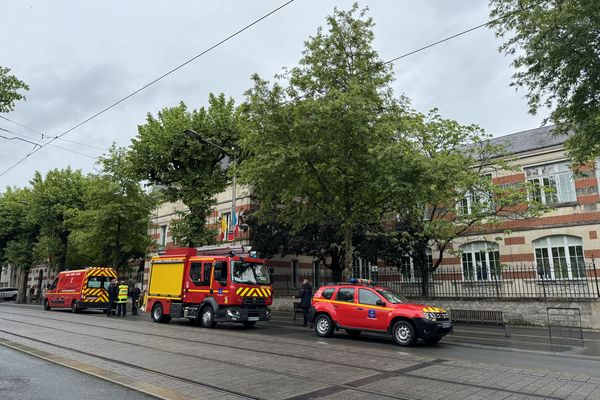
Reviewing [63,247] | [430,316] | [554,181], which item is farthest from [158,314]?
[63,247]

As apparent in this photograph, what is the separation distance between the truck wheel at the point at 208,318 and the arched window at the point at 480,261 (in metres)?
13.7

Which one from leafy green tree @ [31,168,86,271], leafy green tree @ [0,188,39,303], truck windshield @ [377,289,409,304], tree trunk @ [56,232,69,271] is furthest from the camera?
leafy green tree @ [0,188,39,303]

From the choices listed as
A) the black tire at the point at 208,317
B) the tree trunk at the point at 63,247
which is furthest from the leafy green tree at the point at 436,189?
the tree trunk at the point at 63,247

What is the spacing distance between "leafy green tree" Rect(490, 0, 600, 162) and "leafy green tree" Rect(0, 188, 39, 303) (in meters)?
43.2

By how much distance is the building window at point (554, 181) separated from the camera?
23.1 meters

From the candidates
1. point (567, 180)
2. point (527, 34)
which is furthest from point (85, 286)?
point (567, 180)

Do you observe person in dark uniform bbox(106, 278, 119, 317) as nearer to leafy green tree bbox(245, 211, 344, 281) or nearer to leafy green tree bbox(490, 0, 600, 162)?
leafy green tree bbox(245, 211, 344, 281)

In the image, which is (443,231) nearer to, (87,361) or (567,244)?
(567,244)

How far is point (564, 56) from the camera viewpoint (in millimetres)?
10109

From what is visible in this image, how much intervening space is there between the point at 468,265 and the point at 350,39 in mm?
16009

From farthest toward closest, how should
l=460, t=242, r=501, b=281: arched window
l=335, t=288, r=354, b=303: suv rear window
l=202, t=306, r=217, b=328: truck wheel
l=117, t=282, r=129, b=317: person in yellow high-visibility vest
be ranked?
l=460, t=242, r=501, b=281: arched window < l=117, t=282, r=129, b=317: person in yellow high-visibility vest < l=202, t=306, r=217, b=328: truck wheel < l=335, t=288, r=354, b=303: suv rear window

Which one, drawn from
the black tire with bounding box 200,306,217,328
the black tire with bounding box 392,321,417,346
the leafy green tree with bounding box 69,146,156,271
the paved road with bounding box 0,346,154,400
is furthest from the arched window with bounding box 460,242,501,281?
the leafy green tree with bounding box 69,146,156,271

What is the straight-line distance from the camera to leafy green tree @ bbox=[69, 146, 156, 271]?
28.7m

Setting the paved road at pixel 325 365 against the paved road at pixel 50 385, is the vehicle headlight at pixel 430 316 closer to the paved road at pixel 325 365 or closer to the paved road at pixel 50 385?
the paved road at pixel 325 365
